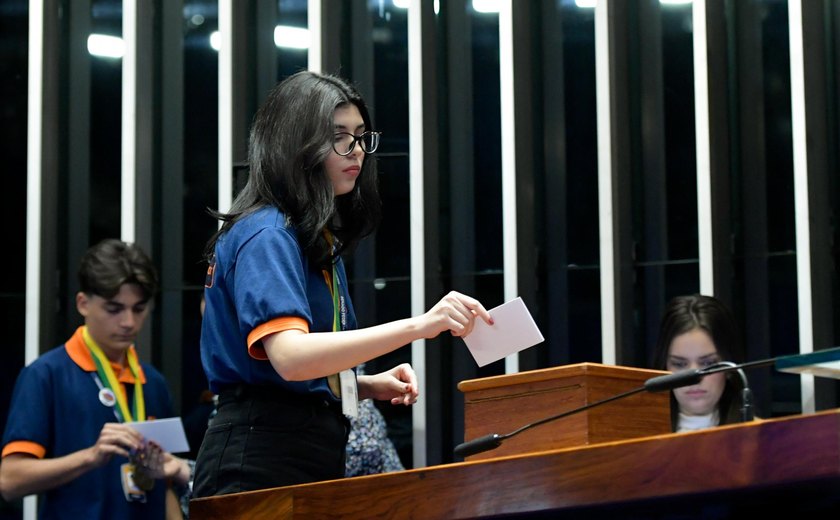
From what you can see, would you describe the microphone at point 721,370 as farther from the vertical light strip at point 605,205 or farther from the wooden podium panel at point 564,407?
the vertical light strip at point 605,205

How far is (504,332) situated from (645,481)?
57cm

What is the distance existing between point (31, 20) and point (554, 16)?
1990 millimetres

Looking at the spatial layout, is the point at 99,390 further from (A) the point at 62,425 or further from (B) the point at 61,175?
(B) the point at 61,175

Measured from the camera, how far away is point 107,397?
3.64m

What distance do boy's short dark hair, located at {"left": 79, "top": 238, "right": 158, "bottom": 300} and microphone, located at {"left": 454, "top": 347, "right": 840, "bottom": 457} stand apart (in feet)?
7.17

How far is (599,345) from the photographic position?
4.29 m

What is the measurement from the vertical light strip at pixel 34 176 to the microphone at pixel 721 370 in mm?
3010

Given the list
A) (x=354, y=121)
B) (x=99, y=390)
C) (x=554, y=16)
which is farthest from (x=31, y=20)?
(x=354, y=121)

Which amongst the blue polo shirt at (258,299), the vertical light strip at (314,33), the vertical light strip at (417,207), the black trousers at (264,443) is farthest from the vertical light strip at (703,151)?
the black trousers at (264,443)

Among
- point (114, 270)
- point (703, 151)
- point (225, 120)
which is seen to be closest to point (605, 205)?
point (703, 151)

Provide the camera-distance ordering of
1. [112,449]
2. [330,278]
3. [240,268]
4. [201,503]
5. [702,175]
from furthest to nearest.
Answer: [702,175], [112,449], [330,278], [240,268], [201,503]

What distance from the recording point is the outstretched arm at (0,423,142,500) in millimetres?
3430

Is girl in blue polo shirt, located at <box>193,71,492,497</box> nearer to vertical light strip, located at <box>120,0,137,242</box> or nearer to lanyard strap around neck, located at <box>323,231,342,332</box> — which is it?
lanyard strap around neck, located at <box>323,231,342,332</box>

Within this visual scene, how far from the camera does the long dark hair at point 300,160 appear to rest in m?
1.98
